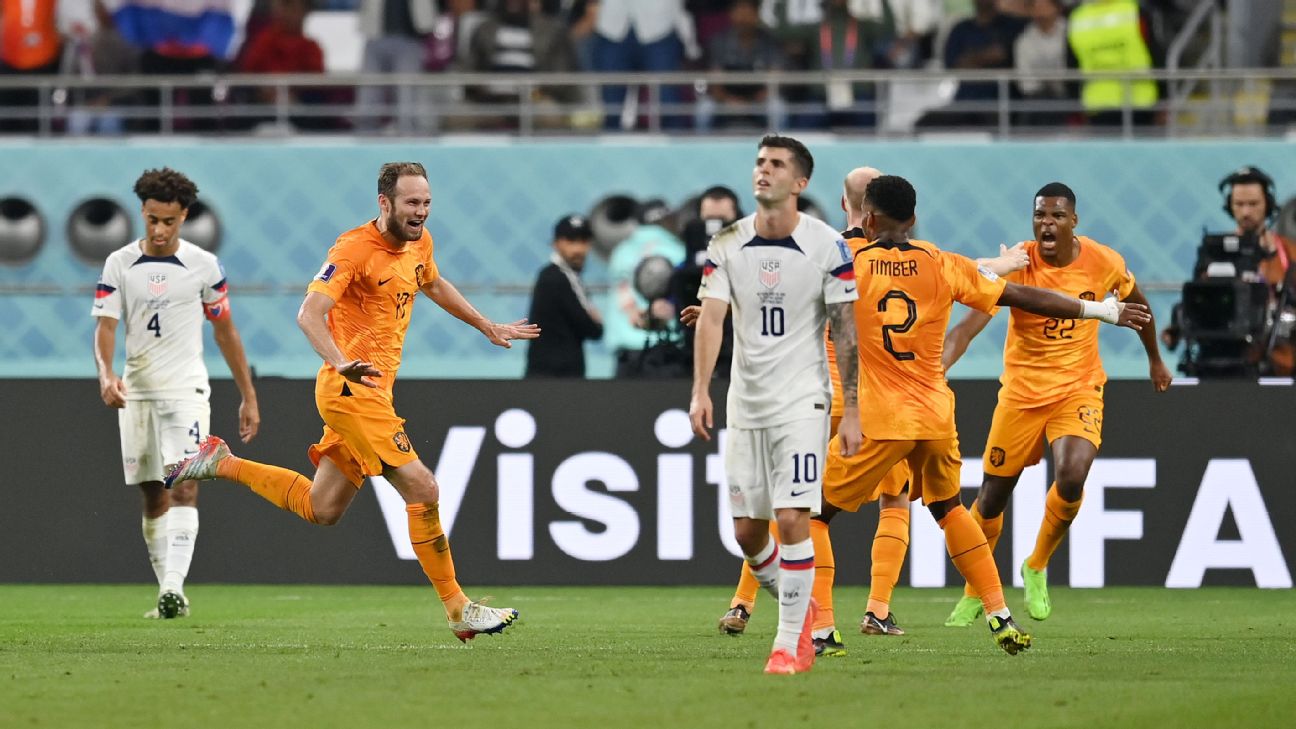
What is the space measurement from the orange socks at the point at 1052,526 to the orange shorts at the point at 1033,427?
0.81 ft

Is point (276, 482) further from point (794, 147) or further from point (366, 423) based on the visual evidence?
point (794, 147)

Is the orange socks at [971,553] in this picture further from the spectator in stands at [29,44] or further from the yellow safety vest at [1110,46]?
the spectator in stands at [29,44]

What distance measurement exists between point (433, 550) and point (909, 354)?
2328 millimetres

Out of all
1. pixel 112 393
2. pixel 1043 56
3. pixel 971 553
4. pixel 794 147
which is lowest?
pixel 971 553

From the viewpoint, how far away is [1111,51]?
18.4 metres

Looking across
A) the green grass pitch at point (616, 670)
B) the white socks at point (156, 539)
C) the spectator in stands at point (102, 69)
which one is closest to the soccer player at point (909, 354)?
the green grass pitch at point (616, 670)

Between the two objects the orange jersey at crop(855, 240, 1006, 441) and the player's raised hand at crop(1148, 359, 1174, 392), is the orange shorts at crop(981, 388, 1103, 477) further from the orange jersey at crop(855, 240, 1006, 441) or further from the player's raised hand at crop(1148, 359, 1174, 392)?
the orange jersey at crop(855, 240, 1006, 441)

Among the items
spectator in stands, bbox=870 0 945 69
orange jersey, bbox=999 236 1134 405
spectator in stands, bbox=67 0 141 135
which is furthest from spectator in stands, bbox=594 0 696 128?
orange jersey, bbox=999 236 1134 405

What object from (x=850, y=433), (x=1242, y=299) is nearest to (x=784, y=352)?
(x=850, y=433)

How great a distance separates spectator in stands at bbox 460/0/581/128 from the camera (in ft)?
61.7

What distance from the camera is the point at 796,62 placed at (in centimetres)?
1891

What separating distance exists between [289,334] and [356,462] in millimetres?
8433

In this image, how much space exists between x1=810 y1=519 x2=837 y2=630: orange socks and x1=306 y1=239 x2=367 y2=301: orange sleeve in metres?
2.33

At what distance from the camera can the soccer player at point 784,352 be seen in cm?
811
